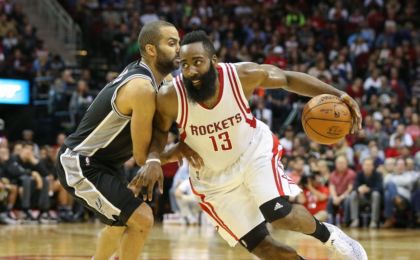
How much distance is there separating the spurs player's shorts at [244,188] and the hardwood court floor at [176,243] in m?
2.50

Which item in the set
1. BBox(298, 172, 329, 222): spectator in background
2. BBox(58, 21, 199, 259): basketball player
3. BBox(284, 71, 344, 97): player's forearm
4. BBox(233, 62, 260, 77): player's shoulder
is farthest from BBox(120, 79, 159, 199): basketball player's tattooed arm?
BBox(298, 172, 329, 222): spectator in background

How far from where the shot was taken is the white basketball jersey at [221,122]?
5.04 meters

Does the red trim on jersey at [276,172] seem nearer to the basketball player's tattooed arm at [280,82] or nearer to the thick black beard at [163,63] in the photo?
the basketball player's tattooed arm at [280,82]

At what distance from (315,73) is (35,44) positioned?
21.2 feet

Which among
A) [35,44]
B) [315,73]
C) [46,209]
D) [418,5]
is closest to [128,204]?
[46,209]

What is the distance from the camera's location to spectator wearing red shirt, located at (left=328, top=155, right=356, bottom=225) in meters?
12.9

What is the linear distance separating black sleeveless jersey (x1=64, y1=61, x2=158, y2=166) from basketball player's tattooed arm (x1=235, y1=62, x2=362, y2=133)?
619 mm

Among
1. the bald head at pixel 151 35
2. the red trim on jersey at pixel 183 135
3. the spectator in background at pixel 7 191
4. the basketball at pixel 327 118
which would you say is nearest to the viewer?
the red trim on jersey at pixel 183 135

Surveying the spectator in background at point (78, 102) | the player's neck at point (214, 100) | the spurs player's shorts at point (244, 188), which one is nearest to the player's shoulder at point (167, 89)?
the player's neck at point (214, 100)

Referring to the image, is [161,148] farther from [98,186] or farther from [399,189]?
[399,189]

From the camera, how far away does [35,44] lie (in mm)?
18000

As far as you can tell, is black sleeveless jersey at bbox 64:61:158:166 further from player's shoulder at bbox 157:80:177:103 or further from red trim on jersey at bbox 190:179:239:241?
red trim on jersey at bbox 190:179:239:241

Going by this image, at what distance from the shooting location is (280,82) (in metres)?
5.23

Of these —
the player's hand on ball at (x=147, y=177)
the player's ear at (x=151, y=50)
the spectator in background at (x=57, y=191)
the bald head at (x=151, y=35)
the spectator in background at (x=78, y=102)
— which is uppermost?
the bald head at (x=151, y=35)
